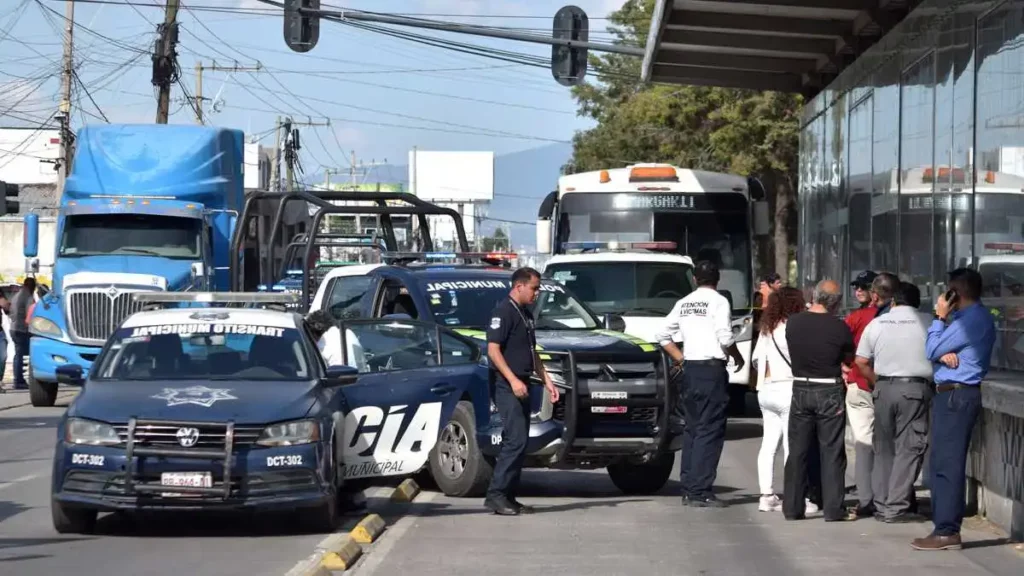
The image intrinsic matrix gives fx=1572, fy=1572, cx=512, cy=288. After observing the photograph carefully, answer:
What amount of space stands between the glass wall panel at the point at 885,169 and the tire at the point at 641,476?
11.0 feet

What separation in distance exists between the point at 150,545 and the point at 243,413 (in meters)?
1.08

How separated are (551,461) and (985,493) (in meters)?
3.43

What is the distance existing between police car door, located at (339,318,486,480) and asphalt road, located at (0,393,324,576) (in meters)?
0.88

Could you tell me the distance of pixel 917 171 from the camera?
575 inches

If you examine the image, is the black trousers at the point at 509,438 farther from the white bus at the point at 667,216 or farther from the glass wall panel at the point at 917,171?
the white bus at the point at 667,216

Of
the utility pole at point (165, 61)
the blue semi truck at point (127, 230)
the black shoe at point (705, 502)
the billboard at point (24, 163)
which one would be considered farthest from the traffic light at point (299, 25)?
the billboard at point (24, 163)

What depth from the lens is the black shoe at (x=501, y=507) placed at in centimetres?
1204

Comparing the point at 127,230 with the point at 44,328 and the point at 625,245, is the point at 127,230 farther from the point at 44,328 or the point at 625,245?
the point at 625,245

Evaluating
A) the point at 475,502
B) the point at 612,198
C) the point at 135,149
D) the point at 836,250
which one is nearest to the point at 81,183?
the point at 135,149

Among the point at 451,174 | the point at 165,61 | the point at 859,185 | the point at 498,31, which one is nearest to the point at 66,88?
the point at 165,61

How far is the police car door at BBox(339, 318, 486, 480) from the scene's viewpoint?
11953 mm

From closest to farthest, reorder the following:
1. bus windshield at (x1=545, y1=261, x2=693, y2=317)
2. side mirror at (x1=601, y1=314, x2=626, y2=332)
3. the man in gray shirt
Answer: the man in gray shirt
side mirror at (x1=601, y1=314, x2=626, y2=332)
bus windshield at (x1=545, y1=261, x2=693, y2=317)

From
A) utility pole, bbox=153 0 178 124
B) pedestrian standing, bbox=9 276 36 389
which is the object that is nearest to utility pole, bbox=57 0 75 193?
utility pole, bbox=153 0 178 124

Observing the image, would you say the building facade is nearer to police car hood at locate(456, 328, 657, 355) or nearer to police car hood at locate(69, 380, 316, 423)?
police car hood at locate(456, 328, 657, 355)
